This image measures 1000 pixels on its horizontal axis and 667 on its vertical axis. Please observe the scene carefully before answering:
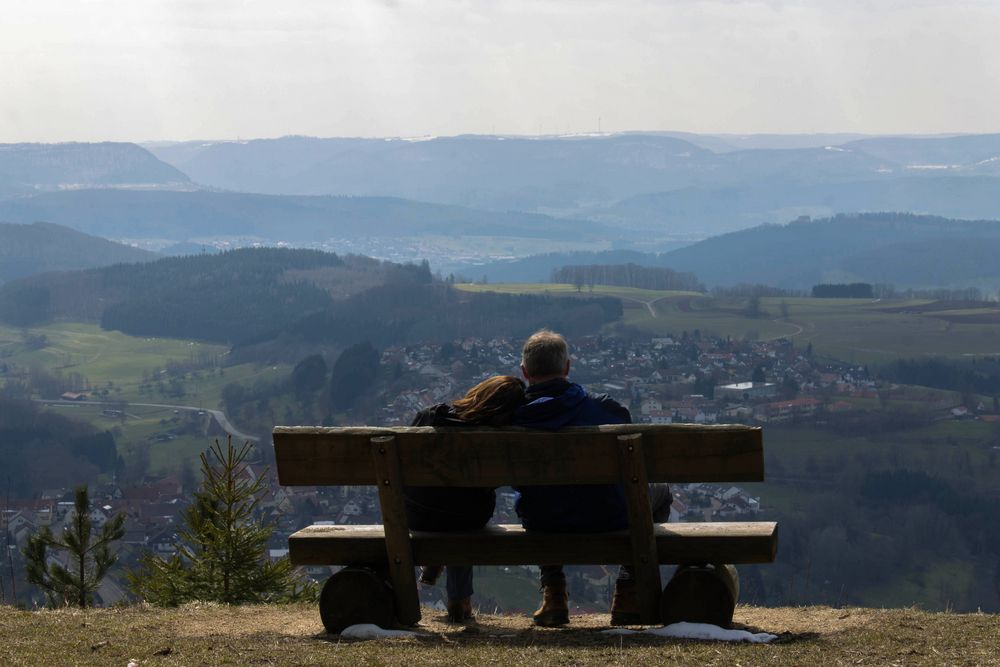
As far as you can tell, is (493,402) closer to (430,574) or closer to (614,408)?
(614,408)

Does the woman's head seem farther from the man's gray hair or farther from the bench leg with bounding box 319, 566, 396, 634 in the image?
the bench leg with bounding box 319, 566, 396, 634

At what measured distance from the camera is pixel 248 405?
124 m

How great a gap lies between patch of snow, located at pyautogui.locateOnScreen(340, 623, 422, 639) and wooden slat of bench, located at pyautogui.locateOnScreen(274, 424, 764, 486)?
0.83m

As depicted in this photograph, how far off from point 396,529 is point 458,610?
0.97 m

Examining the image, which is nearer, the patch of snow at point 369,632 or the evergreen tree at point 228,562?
the patch of snow at point 369,632

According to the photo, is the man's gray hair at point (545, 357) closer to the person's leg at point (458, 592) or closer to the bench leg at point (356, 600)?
the person's leg at point (458, 592)

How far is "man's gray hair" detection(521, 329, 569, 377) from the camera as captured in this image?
706cm

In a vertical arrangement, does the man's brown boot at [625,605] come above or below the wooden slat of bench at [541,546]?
below

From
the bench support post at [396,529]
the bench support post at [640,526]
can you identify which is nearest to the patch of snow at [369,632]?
the bench support post at [396,529]

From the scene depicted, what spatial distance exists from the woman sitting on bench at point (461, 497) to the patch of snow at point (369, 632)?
0.58 m

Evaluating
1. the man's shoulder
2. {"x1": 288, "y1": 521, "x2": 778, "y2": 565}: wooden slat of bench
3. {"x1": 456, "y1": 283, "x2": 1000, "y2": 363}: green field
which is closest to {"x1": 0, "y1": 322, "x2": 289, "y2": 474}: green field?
{"x1": 456, "y1": 283, "x2": 1000, "y2": 363}: green field

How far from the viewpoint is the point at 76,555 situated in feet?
43.3

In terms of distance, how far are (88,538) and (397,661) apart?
833 centimetres

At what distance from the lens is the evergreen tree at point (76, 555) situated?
1291cm
